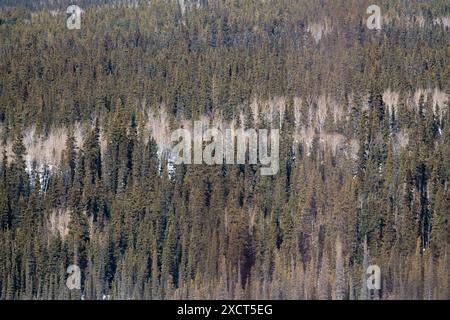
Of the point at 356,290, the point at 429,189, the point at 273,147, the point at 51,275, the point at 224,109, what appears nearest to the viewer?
the point at 356,290

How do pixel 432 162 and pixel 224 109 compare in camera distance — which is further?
pixel 224 109

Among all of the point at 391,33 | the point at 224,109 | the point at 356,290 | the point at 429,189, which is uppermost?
the point at 391,33

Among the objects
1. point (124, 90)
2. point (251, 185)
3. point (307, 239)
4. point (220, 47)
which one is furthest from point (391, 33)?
point (307, 239)

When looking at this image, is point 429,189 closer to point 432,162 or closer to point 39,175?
point 432,162

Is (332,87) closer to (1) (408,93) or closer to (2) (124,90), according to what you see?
(1) (408,93)

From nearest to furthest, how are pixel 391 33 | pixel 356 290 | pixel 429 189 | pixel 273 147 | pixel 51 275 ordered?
pixel 356 290 → pixel 51 275 → pixel 429 189 → pixel 273 147 → pixel 391 33

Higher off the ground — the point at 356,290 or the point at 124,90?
the point at 124,90

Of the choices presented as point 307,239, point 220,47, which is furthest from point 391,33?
point 307,239
